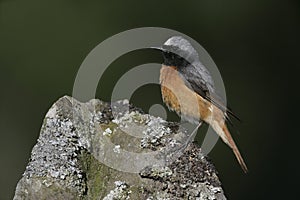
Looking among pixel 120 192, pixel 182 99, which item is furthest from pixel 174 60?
pixel 120 192

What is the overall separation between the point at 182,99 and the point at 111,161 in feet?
5.70

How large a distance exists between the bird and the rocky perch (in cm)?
140

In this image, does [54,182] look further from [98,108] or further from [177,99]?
[177,99]

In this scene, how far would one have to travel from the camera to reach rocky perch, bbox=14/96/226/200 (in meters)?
2.65

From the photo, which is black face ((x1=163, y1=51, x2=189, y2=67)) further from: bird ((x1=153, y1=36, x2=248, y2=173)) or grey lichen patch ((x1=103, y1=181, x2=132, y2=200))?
grey lichen patch ((x1=103, y1=181, x2=132, y2=200))

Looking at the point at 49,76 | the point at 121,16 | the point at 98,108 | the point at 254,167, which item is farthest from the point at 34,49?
the point at 98,108

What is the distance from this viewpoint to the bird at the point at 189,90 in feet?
14.4

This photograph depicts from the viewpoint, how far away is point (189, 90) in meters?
4.48

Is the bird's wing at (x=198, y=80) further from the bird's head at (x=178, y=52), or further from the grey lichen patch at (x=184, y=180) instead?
the grey lichen patch at (x=184, y=180)

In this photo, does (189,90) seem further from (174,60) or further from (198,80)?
(174,60)

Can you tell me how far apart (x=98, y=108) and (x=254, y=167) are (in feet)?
13.7

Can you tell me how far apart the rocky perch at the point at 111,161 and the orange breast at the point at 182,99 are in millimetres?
1387

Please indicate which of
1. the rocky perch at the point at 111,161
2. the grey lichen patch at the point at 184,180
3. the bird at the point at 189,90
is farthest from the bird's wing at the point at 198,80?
the grey lichen patch at the point at 184,180

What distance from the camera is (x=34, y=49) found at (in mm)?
6934
